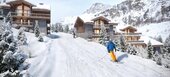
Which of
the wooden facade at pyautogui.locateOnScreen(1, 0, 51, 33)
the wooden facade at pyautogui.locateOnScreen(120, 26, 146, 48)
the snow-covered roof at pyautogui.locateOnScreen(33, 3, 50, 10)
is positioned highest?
the snow-covered roof at pyautogui.locateOnScreen(33, 3, 50, 10)

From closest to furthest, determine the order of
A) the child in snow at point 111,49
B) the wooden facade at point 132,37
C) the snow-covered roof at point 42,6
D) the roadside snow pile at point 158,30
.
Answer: the child in snow at point 111,49
the snow-covered roof at point 42,6
the wooden facade at point 132,37
the roadside snow pile at point 158,30

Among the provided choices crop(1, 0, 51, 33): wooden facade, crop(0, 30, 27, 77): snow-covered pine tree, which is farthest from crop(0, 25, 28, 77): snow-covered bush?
crop(1, 0, 51, 33): wooden facade

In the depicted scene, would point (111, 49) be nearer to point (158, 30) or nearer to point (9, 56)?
point (9, 56)

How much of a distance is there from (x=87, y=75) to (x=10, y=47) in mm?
8404

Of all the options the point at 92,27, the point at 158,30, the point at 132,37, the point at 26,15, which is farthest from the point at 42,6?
the point at 158,30

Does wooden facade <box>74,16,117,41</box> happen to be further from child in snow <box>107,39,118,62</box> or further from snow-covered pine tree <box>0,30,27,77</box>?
snow-covered pine tree <box>0,30,27,77</box>

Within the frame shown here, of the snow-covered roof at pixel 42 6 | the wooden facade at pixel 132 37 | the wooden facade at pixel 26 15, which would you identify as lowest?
the wooden facade at pixel 132 37

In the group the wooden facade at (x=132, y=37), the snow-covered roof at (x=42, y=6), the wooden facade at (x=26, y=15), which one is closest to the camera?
the wooden facade at (x=26, y=15)

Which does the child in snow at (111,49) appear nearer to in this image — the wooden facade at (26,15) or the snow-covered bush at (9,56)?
the snow-covered bush at (9,56)

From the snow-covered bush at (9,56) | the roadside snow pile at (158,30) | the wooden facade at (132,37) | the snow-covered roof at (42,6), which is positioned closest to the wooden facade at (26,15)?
the snow-covered roof at (42,6)

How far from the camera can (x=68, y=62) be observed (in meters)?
23.0

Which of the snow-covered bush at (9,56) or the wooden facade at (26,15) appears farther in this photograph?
the wooden facade at (26,15)

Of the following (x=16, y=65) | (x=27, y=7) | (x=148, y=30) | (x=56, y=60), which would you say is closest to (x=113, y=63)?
(x=56, y=60)

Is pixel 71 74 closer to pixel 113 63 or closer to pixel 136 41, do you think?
pixel 113 63
